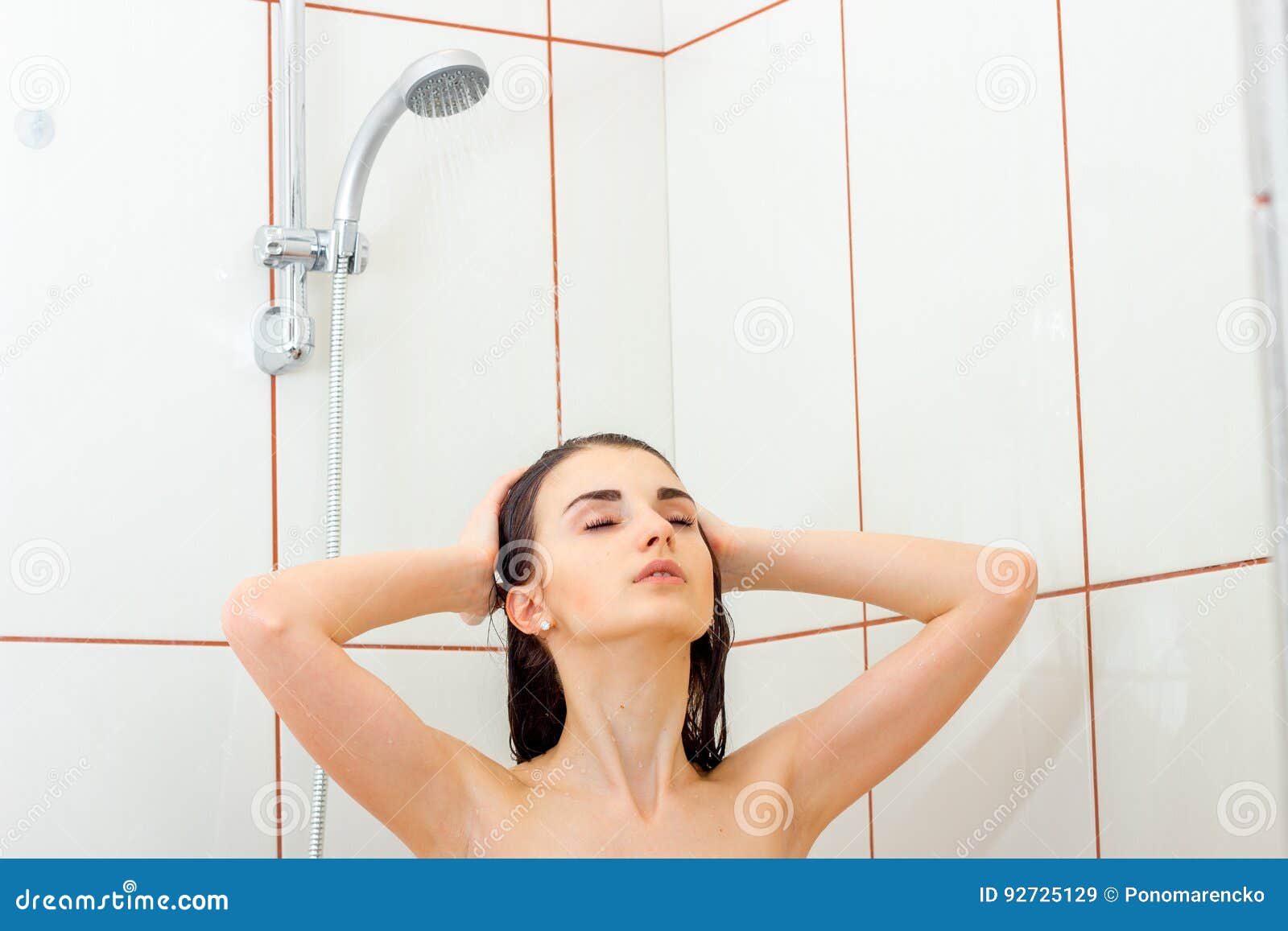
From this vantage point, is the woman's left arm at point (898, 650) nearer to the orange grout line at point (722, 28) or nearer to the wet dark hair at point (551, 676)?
the wet dark hair at point (551, 676)

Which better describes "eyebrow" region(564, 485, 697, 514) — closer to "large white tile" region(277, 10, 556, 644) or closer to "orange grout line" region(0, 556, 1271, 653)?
"orange grout line" region(0, 556, 1271, 653)

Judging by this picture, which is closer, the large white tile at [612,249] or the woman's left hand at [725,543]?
the woman's left hand at [725,543]

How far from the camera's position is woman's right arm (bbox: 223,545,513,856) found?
1211mm

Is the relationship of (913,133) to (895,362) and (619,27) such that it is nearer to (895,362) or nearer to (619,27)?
(895,362)

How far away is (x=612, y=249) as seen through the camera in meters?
1.85

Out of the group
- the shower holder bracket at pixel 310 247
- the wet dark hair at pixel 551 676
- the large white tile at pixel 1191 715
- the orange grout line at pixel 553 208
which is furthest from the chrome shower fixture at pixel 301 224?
the large white tile at pixel 1191 715

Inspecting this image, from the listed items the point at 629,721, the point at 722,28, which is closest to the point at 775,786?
the point at 629,721

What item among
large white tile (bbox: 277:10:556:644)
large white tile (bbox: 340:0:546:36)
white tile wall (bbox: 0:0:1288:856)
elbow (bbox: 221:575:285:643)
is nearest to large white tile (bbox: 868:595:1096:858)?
white tile wall (bbox: 0:0:1288:856)

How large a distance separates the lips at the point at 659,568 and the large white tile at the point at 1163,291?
41 cm

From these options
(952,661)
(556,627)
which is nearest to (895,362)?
(952,661)

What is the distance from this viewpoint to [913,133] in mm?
1579

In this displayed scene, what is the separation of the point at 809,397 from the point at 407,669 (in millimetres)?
547

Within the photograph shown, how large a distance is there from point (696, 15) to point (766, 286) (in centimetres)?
40

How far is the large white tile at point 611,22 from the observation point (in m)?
1.88
